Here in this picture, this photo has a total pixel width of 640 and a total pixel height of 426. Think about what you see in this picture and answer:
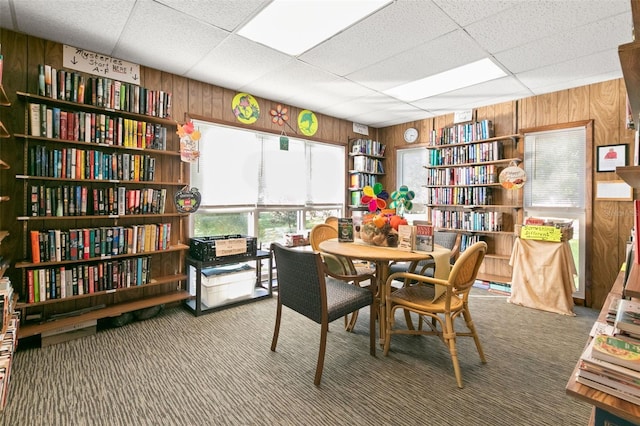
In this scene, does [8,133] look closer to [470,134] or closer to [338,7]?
[338,7]

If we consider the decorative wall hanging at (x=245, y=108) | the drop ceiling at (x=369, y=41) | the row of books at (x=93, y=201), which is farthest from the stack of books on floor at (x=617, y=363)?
the decorative wall hanging at (x=245, y=108)

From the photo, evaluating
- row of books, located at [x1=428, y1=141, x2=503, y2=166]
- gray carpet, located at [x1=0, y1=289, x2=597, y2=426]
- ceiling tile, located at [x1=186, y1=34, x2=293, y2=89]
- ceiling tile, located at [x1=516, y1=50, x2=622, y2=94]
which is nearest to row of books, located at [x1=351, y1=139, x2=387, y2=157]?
row of books, located at [x1=428, y1=141, x2=503, y2=166]

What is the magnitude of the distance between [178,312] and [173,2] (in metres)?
2.78

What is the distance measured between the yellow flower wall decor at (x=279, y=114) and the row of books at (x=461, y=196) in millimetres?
2483

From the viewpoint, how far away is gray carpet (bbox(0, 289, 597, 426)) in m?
1.69

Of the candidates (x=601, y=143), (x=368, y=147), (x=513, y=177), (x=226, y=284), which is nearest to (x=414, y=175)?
(x=368, y=147)

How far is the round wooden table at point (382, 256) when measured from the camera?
2160 mm

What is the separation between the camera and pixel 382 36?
2.55m

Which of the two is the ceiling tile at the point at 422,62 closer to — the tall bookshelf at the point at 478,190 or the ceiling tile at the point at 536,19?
the ceiling tile at the point at 536,19

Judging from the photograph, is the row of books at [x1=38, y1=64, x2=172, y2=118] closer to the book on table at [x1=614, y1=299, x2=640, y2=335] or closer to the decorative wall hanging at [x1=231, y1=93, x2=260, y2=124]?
the decorative wall hanging at [x1=231, y1=93, x2=260, y2=124]

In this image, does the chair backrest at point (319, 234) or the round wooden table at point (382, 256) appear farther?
the chair backrest at point (319, 234)

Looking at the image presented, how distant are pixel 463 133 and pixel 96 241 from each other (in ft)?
15.0

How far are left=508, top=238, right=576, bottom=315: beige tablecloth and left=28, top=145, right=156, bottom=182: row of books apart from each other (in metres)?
4.13

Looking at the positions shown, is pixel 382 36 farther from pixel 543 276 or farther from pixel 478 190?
pixel 543 276
